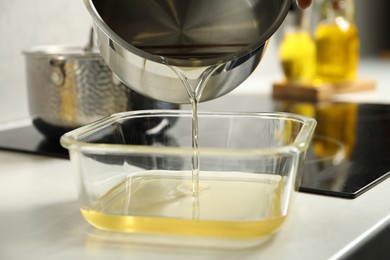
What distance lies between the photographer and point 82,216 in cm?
63

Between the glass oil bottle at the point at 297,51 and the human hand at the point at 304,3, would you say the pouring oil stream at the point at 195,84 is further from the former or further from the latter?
the glass oil bottle at the point at 297,51

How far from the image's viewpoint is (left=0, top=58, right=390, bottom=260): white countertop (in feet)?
1.75

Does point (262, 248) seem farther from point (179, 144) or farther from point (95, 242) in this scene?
point (179, 144)

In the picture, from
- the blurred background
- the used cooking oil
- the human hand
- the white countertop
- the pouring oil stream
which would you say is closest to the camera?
the white countertop

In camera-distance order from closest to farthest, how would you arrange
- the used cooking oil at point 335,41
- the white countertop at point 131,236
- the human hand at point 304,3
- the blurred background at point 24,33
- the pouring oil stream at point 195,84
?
the white countertop at point 131,236 → the pouring oil stream at point 195,84 → the human hand at point 304,3 → the blurred background at point 24,33 → the used cooking oil at point 335,41

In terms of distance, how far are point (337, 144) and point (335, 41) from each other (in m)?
0.54

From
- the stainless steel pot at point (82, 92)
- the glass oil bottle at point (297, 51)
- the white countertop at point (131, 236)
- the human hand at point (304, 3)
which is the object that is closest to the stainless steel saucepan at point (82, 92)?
the stainless steel pot at point (82, 92)

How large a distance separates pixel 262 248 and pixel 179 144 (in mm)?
331

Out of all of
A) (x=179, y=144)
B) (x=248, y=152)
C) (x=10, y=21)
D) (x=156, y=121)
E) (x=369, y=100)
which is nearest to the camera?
(x=248, y=152)

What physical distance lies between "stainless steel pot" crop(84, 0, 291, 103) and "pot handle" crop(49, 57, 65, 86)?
0.71ft

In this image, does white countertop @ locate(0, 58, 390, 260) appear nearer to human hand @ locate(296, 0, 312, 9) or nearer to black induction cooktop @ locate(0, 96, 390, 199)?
black induction cooktop @ locate(0, 96, 390, 199)

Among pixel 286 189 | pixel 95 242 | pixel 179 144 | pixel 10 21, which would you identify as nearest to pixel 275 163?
pixel 286 189

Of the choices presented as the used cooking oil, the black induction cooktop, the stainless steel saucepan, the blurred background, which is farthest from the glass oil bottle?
the stainless steel saucepan

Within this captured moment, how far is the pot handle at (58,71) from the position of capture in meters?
0.89
